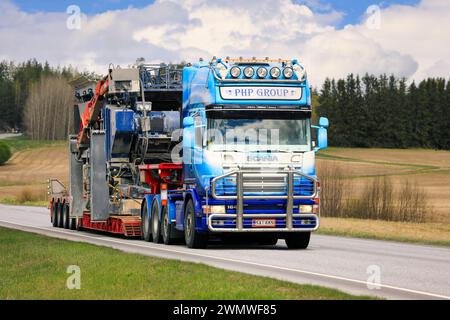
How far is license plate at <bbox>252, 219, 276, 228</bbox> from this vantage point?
21.2m

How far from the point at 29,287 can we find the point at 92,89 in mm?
17016

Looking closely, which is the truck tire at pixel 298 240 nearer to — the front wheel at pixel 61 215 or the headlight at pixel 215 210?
the headlight at pixel 215 210

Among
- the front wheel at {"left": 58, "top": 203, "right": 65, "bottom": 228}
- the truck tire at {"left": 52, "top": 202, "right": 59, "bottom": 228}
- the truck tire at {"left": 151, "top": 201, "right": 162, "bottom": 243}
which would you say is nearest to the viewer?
the truck tire at {"left": 151, "top": 201, "right": 162, "bottom": 243}

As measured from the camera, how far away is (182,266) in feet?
52.6

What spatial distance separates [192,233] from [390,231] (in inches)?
475

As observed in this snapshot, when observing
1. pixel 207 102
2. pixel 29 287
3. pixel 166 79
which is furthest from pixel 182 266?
pixel 166 79

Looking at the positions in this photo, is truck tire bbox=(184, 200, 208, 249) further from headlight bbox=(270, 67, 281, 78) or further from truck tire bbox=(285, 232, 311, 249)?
headlight bbox=(270, 67, 281, 78)

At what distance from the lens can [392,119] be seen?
6275 inches

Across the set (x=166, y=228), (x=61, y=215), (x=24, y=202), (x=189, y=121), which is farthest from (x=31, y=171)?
(x=189, y=121)

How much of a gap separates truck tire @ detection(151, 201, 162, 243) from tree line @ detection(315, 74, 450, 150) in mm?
135174

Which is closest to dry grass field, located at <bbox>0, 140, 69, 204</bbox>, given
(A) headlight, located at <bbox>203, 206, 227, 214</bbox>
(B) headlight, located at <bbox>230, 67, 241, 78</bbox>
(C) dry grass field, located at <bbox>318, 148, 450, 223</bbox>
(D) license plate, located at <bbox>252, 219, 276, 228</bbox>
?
(C) dry grass field, located at <bbox>318, 148, 450, 223</bbox>

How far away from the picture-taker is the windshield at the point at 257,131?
21250 millimetres
